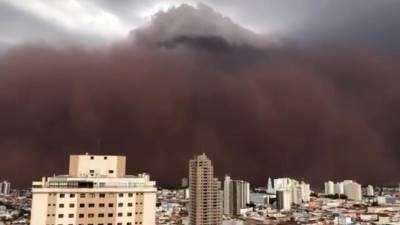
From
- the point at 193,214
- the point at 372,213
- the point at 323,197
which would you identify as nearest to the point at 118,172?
the point at 193,214

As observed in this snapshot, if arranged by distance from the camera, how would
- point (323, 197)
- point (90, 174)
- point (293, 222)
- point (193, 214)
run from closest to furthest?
point (90, 174) → point (193, 214) → point (293, 222) → point (323, 197)

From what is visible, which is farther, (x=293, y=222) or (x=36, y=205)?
(x=293, y=222)

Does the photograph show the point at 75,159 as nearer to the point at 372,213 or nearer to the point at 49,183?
the point at 49,183

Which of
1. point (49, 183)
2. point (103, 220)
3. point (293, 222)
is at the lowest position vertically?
point (293, 222)

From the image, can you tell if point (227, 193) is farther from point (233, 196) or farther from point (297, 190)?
point (297, 190)

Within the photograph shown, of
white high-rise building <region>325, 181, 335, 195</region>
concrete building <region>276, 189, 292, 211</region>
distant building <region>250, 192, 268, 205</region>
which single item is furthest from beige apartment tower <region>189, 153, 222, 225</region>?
white high-rise building <region>325, 181, 335, 195</region>

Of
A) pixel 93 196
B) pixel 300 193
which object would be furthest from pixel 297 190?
pixel 93 196
